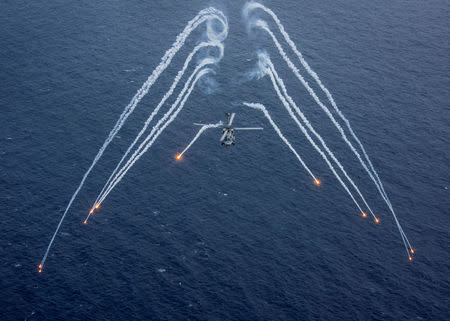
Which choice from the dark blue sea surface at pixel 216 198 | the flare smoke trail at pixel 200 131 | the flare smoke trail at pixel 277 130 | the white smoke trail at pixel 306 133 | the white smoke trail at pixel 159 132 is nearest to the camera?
the dark blue sea surface at pixel 216 198

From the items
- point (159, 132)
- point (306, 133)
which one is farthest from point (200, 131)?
point (306, 133)

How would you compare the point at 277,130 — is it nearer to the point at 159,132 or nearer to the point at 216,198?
the point at 216,198

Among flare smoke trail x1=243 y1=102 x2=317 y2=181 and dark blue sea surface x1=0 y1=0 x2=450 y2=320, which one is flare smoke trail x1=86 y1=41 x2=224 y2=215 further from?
flare smoke trail x1=243 y1=102 x2=317 y2=181

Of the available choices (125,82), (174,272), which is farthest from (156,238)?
(125,82)

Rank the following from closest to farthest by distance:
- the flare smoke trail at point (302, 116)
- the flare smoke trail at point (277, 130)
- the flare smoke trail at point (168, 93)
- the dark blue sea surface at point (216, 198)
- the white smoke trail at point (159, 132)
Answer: the dark blue sea surface at point (216, 198), the white smoke trail at point (159, 132), the flare smoke trail at point (168, 93), the flare smoke trail at point (302, 116), the flare smoke trail at point (277, 130)

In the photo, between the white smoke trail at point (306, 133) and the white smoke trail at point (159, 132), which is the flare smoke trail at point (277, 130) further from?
the white smoke trail at point (159, 132)

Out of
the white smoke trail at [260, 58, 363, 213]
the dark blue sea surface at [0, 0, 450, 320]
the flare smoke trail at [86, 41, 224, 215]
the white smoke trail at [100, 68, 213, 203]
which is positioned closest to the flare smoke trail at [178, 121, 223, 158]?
the dark blue sea surface at [0, 0, 450, 320]

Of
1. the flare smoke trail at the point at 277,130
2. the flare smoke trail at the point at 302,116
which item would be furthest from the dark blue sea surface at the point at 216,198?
the flare smoke trail at the point at 302,116

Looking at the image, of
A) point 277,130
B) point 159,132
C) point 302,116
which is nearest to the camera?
point 159,132
